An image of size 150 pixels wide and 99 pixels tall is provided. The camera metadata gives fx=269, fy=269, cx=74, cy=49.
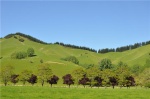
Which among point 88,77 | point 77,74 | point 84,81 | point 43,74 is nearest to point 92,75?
point 88,77

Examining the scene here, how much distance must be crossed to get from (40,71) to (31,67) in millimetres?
63984

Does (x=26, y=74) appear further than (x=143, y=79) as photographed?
Yes

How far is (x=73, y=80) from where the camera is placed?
460 ft

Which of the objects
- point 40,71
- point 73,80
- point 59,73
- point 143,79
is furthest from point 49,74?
point 59,73

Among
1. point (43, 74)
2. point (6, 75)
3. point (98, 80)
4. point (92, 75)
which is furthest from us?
point (98, 80)

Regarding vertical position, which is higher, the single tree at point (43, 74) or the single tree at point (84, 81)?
the single tree at point (43, 74)

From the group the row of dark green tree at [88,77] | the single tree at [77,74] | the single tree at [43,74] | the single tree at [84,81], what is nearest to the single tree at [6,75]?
the row of dark green tree at [88,77]

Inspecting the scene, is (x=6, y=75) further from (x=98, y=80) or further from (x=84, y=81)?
(x=98, y=80)

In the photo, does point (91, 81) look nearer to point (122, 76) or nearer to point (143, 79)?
point (122, 76)

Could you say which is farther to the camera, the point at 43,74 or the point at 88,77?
the point at 88,77

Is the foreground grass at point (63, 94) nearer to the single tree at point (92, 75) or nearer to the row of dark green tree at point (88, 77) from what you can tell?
the row of dark green tree at point (88, 77)

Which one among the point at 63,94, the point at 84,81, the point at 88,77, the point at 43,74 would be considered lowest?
the point at 63,94

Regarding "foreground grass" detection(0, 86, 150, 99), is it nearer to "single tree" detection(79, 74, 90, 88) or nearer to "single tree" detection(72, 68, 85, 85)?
"single tree" detection(79, 74, 90, 88)

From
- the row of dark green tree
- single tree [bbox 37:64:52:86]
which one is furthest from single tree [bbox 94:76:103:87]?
single tree [bbox 37:64:52:86]
